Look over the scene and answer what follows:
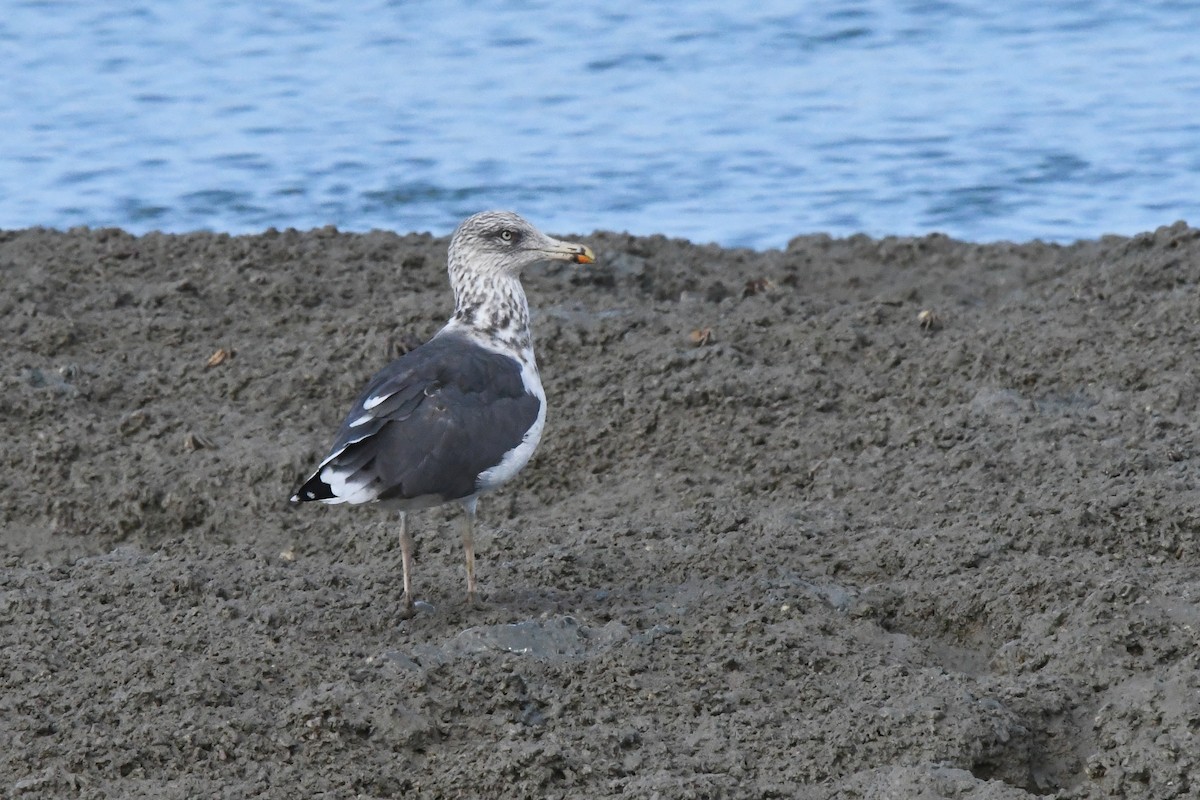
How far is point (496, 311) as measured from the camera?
6316 millimetres

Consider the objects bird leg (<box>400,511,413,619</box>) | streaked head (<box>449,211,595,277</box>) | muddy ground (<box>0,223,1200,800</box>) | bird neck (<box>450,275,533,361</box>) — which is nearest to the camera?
muddy ground (<box>0,223,1200,800</box>)

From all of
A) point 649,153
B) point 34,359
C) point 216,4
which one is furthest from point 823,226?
point 216,4

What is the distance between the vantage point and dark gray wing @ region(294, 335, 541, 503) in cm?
543

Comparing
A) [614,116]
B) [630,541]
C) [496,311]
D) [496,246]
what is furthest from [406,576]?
[614,116]

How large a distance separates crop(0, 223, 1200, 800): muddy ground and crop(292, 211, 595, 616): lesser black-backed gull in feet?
1.42

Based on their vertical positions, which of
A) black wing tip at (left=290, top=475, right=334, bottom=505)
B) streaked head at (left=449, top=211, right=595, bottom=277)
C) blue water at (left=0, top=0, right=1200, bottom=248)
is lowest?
blue water at (left=0, top=0, right=1200, bottom=248)

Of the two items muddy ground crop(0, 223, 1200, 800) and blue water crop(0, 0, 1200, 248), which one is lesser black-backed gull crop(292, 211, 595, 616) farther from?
blue water crop(0, 0, 1200, 248)

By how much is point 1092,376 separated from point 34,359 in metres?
4.78

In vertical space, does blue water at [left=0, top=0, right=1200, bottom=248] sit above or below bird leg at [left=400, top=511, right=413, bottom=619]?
below

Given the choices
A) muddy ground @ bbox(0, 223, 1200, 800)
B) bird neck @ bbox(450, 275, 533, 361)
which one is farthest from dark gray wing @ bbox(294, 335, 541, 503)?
muddy ground @ bbox(0, 223, 1200, 800)

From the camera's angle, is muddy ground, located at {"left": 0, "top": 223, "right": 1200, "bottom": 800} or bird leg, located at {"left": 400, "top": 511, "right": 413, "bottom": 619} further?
bird leg, located at {"left": 400, "top": 511, "right": 413, "bottom": 619}

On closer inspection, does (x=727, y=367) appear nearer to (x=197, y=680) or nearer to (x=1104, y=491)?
(x=1104, y=491)

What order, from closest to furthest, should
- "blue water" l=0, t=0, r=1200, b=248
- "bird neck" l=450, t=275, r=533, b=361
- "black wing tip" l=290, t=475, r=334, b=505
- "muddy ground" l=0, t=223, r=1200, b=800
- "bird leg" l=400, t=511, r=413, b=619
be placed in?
"muddy ground" l=0, t=223, r=1200, b=800
"black wing tip" l=290, t=475, r=334, b=505
"bird leg" l=400, t=511, r=413, b=619
"bird neck" l=450, t=275, r=533, b=361
"blue water" l=0, t=0, r=1200, b=248

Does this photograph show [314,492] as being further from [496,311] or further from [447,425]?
[496,311]
